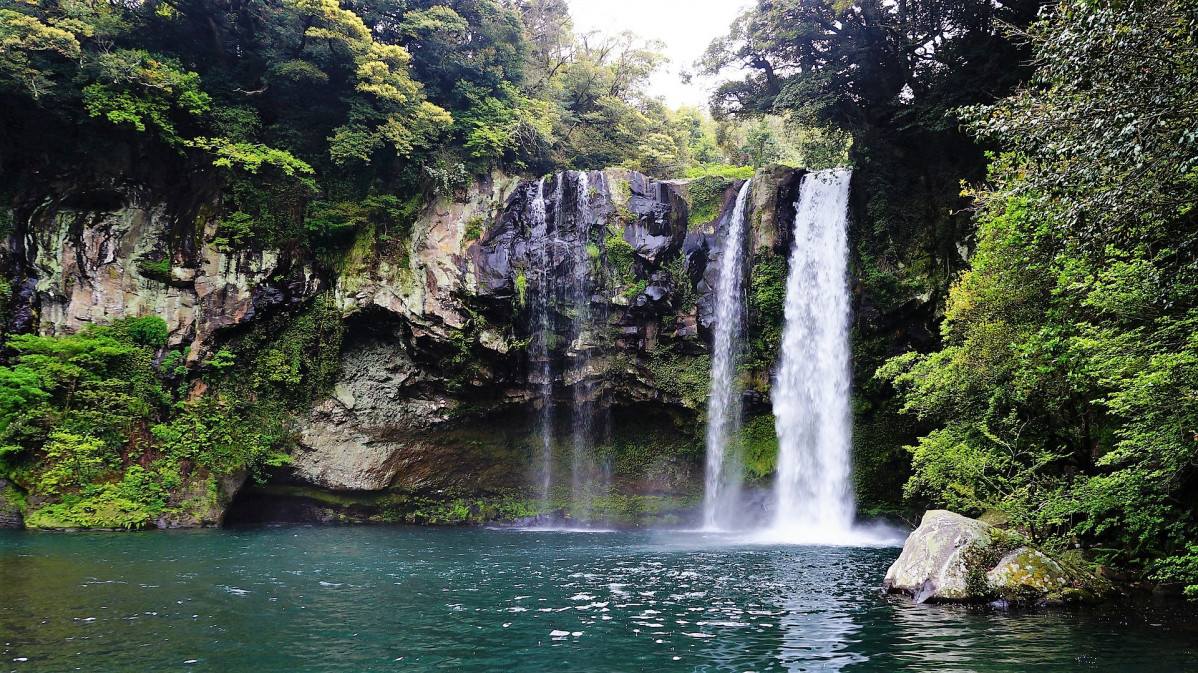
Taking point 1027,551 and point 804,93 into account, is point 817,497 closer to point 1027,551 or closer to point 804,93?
point 1027,551

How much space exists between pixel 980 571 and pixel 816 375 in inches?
406

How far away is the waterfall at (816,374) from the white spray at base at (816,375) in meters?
0.03

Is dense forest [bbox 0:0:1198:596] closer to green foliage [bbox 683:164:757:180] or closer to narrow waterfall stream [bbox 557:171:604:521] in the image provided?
green foliage [bbox 683:164:757:180]

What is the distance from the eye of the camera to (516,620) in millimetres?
7695

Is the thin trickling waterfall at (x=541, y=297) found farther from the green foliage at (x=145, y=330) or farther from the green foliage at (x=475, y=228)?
the green foliage at (x=145, y=330)

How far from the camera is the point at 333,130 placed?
20.7 metres

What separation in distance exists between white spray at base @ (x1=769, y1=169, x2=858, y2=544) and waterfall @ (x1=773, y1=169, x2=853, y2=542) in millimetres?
27

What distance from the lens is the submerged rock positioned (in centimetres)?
829

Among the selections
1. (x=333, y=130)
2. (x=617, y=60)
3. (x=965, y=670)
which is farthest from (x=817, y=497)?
(x=617, y=60)

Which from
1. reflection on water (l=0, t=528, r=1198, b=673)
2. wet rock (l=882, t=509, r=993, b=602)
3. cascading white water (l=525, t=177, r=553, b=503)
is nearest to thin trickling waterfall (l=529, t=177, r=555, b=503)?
cascading white water (l=525, t=177, r=553, b=503)

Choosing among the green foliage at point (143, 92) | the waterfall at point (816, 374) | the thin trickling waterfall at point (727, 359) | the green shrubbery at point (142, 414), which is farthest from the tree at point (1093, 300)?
the green foliage at point (143, 92)

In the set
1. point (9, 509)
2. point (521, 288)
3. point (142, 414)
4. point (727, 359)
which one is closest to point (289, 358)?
point (142, 414)

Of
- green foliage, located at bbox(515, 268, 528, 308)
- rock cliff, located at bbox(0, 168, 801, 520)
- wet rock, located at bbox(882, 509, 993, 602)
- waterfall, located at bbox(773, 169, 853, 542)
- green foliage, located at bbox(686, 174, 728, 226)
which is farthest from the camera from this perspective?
green foliage, located at bbox(686, 174, 728, 226)

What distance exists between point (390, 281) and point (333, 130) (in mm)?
5584
